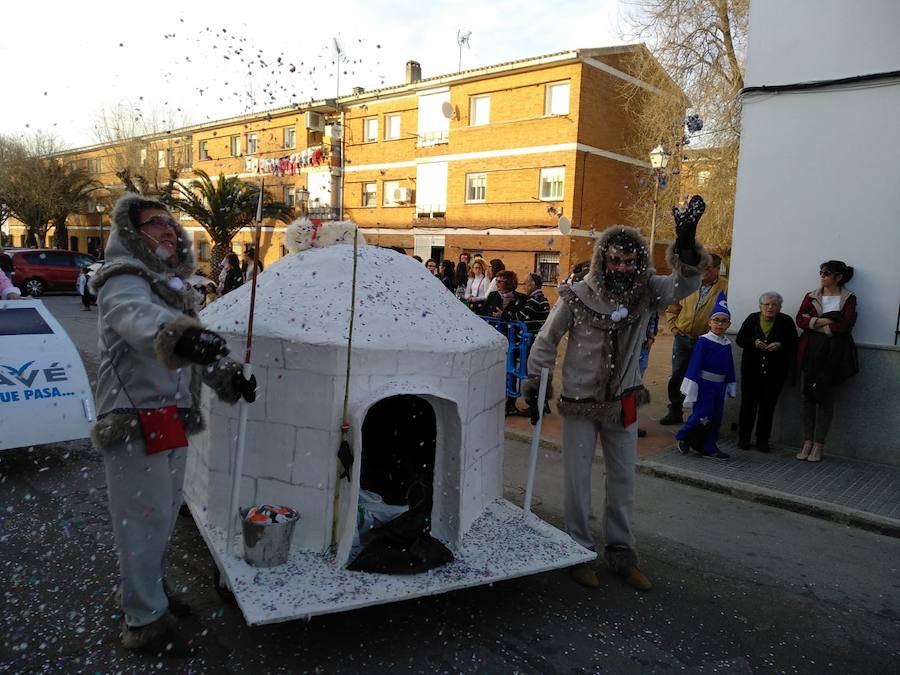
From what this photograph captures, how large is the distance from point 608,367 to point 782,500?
2605 mm

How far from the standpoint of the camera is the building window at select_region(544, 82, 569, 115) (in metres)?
21.2

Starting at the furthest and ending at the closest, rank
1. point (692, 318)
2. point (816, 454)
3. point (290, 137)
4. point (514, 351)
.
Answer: point (290, 137) → point (514, 351) → point (692, 318) → point (816, 454)

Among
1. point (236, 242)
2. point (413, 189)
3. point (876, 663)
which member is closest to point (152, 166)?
point (236, 242)

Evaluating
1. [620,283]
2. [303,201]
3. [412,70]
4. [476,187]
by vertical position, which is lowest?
[620,283]

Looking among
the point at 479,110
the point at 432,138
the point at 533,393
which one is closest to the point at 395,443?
the point at 533,393

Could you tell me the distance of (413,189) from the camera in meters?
26.4

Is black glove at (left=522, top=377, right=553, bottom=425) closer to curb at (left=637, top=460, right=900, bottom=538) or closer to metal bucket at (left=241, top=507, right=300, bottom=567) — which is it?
metal bucket at (left=241, top=507, right=300, bottom=567)

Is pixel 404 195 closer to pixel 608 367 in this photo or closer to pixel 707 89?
pixel 707 89

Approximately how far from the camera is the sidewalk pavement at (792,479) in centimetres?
500

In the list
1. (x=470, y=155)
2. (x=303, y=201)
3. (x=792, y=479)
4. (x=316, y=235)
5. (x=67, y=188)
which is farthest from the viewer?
(x=67, y=188)

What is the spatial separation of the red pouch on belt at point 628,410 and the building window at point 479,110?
21213 mm

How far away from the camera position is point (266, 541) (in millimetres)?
3127

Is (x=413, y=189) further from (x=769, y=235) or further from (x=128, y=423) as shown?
(x=128, y=423)

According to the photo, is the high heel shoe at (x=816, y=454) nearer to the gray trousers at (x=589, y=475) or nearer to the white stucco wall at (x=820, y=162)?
the white stucco wall at (x=820, y=162)
